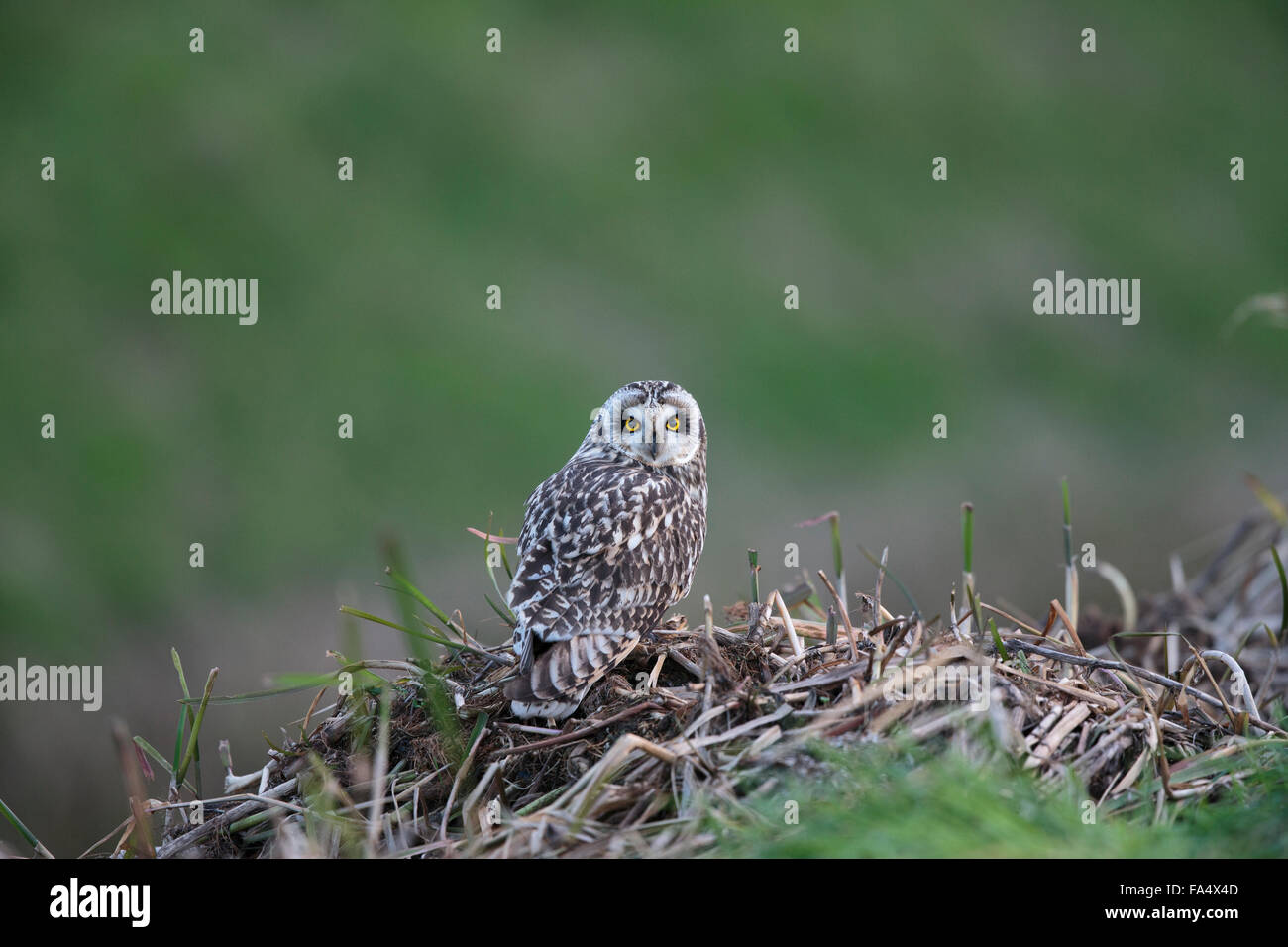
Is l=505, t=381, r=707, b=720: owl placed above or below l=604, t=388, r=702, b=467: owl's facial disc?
below

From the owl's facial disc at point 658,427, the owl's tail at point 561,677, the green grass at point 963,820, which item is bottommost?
the green grass at point 963,820

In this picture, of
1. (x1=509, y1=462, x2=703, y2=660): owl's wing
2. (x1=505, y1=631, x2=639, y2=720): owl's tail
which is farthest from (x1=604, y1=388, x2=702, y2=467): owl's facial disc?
(x1=505, y1=631, x2=639, y2=720): owl's tail

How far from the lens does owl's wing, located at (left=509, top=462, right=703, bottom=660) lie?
301 cm

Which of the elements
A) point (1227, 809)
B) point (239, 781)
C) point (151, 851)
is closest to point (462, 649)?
point (239, 781)

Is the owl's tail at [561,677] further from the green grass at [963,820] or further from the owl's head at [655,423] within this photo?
the owl's head at [655,423]

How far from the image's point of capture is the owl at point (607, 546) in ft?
9.10

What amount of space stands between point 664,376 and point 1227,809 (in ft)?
18.7

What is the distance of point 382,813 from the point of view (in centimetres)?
237

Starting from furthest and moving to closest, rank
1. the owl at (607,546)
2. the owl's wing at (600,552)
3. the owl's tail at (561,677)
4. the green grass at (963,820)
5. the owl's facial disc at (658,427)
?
the owl's facial disc at (658,427) → the owl's wing at (600,552) → the owl at (607,546) → the owl's tail at (561,677) → the green grass at (963,820)

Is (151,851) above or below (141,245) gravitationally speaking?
below

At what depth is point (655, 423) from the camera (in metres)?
3.77

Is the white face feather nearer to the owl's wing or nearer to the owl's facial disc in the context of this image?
the owl's facial disc

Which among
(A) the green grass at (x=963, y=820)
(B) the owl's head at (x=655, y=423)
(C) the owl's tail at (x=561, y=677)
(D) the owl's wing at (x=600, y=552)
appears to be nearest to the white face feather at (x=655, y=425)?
(B) the owl's head at (x=655, y=423)
